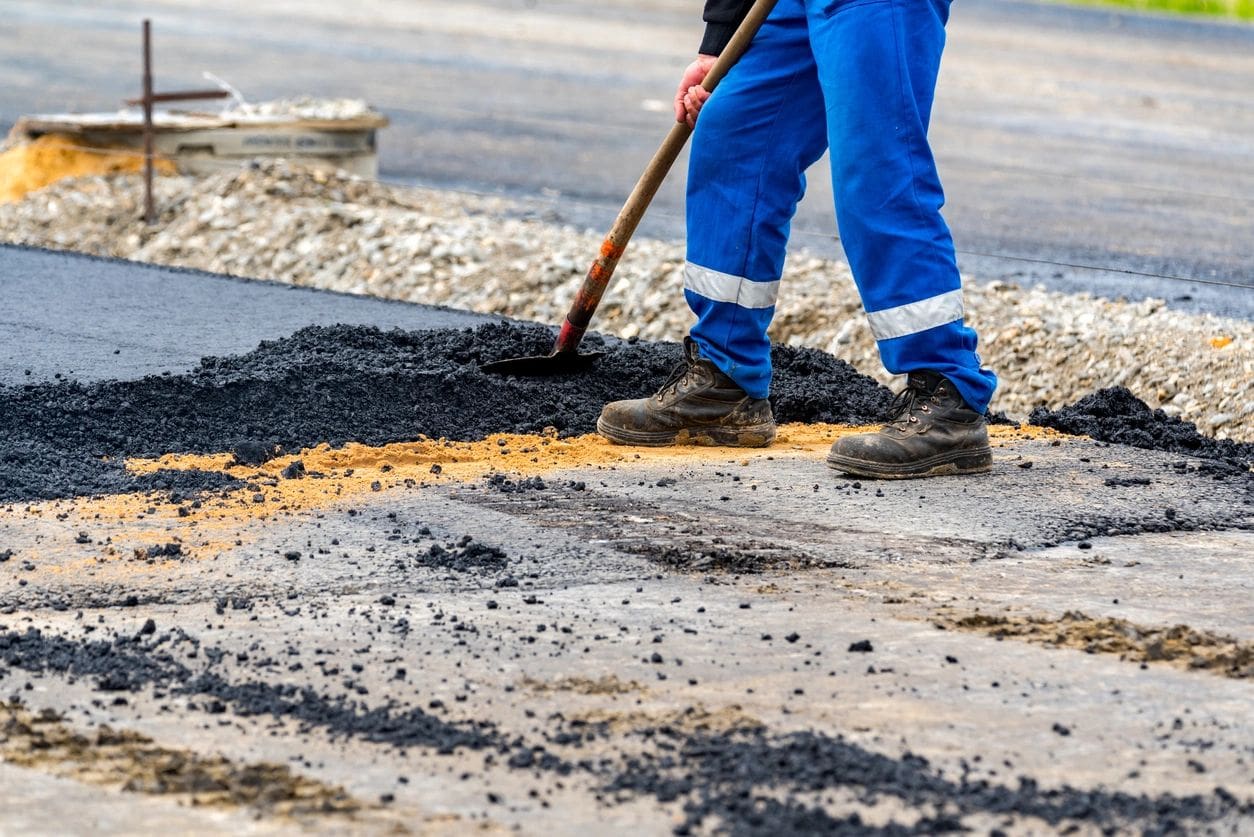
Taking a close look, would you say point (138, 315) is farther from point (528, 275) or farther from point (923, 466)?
point (923, 466)

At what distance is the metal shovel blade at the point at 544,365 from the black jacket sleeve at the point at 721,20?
3.30 feet

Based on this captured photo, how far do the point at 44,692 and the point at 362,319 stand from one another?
3.37 meters

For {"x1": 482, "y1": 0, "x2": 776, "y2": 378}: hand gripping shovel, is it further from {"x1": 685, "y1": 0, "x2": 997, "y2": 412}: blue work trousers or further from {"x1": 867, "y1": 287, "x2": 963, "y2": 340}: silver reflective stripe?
{"x1": 867, "y1": 287, "x2": 963, "y2": 340}: silver reflective stripe

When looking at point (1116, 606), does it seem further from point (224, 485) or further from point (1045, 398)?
point (1045, 398)

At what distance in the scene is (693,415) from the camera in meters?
4.57

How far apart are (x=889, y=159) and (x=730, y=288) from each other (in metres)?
0.61

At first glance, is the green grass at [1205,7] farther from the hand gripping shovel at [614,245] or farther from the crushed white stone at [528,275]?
the hand gripping shovel at [614,245]

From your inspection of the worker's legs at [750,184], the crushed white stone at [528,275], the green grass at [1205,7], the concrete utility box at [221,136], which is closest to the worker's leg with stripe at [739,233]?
the worker's legs at [750,184]

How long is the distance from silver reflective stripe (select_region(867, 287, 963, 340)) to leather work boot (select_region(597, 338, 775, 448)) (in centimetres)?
55

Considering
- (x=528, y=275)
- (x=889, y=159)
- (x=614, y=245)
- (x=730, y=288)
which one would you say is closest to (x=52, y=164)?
(x=528, y=275)

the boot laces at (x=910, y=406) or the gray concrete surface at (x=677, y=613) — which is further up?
the boot laces at (x=910, y=406)

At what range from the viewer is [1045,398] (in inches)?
234

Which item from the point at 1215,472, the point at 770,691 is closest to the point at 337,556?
the point at 770,691

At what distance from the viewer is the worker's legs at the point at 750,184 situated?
4.32 m
